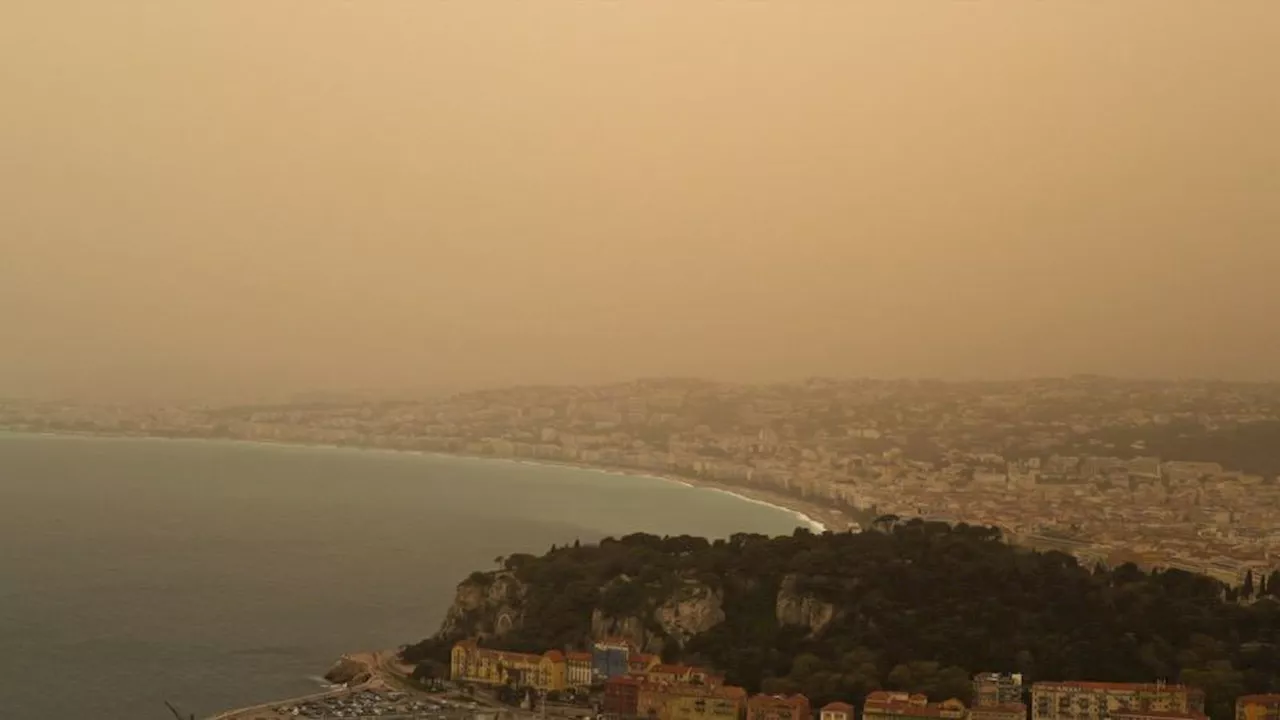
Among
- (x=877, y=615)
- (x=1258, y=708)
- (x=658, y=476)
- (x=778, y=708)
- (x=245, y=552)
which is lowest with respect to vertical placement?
(x=245, y=552)

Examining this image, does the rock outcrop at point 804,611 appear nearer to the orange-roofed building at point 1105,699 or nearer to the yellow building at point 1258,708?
the orange-roofed building at point 1105,699

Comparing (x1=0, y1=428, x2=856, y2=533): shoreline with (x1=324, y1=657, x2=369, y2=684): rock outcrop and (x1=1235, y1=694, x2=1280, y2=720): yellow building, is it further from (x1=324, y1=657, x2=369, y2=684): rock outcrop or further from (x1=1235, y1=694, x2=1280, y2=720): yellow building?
(x1=1235, y1=694, x2=1280, y2=720): yellow building

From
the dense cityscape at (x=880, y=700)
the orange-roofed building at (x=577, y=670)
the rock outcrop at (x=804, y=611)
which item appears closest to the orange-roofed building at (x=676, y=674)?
the dense cityscape at (x=880, y=700)

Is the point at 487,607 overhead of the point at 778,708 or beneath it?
overhead

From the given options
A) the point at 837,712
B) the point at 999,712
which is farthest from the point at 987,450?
the point at 837,712

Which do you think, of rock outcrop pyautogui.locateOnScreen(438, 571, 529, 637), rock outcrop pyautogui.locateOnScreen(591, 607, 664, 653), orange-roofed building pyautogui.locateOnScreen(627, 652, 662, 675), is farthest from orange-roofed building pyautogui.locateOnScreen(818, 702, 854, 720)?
rock outcrop pyautogui.locateOnScreen(438, 571, 529, 637)

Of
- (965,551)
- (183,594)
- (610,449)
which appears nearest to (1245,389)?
(965,551)

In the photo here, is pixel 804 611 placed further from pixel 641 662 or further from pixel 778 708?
pixel 778 708
